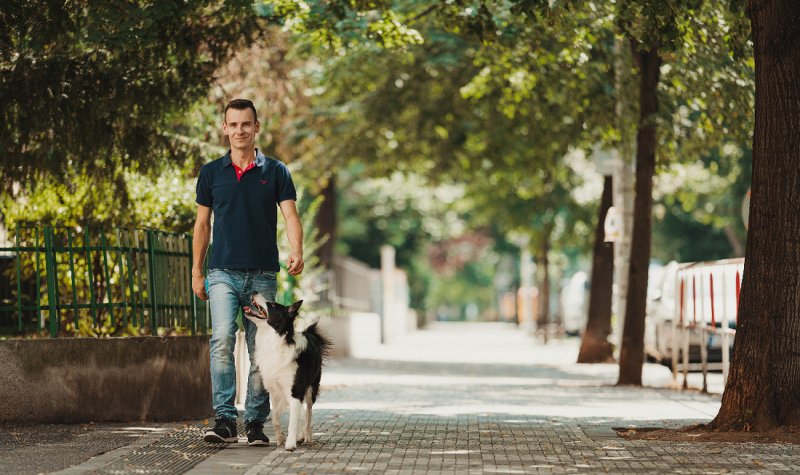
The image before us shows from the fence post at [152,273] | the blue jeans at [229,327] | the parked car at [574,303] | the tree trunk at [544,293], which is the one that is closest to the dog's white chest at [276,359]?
the blue jeans at [229,327]

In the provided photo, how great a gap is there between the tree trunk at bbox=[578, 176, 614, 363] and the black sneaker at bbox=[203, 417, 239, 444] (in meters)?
16.2

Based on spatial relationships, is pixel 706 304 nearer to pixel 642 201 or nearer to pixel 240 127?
pixel 642 201

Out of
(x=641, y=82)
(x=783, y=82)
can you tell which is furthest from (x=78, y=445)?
(x=641, y=82)

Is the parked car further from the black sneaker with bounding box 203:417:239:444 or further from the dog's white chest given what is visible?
the dog's white chest

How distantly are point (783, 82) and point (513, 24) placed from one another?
9027mm

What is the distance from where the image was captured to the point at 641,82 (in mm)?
17938

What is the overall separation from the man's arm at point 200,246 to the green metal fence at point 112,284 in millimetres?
2329

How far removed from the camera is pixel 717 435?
10203 millimetres

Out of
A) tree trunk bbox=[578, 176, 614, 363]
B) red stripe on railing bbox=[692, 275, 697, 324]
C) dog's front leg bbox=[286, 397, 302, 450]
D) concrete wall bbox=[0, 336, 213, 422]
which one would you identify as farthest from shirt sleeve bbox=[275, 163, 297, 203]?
tree trunk bbox=[578, 176, 614, 363]

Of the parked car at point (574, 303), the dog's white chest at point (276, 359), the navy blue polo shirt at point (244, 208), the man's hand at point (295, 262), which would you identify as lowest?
the parked car at point (574, 303)

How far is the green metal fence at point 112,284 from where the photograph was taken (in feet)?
38.0

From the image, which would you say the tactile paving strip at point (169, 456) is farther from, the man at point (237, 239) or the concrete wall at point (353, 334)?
the concrete wall at point (353, 334)

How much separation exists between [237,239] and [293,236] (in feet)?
1.23

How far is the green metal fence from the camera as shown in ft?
38.0
